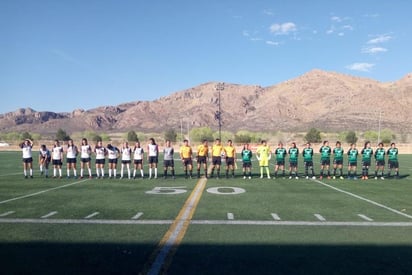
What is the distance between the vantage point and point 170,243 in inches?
254

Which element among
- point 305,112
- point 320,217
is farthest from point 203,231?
point 305,112

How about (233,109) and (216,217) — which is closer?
(216,217)

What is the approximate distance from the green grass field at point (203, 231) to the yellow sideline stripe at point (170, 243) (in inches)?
0.6

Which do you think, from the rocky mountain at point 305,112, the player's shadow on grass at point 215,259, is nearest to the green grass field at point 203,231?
the player's shadow on grass at point 215,259

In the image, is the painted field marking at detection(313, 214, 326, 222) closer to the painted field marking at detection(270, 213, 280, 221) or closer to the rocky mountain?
the painted field marking at detection(270, 213, 280, 221)

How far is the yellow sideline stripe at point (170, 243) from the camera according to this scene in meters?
5.29

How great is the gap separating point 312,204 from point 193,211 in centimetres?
345

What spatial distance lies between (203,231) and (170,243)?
100cm

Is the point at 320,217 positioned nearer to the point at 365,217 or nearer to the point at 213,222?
the point at 365,217

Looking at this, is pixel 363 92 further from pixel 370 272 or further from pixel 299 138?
pixel 370 272

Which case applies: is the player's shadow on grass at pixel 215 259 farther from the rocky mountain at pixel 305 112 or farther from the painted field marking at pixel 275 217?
the rocky mountain at pixel 305 112

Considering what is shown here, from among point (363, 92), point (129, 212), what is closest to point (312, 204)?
point (129, 212)

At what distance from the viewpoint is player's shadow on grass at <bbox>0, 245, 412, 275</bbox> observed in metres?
5.24

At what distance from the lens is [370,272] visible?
522 centimetres
